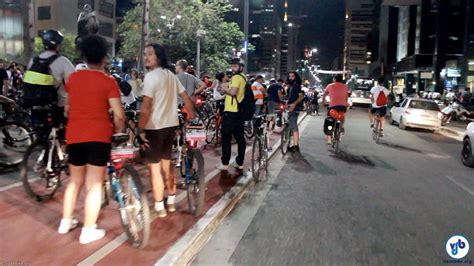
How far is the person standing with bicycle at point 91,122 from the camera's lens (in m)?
4.44

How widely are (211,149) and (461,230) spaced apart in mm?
6673

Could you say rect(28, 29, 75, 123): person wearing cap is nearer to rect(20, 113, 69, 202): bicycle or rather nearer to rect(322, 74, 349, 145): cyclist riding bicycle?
rect(20, 113, 69, 202): bicycle

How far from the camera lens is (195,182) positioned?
6.02 meters

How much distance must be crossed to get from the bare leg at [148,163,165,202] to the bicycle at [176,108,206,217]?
1.46 feet

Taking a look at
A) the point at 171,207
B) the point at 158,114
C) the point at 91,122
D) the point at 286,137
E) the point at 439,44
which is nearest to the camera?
the point at 91,122

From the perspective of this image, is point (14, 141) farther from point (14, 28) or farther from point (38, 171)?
point (14, 28)

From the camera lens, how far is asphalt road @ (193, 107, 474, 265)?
484 cm

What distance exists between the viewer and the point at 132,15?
94.8ft

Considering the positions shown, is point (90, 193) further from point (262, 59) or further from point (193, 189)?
point (262, 59)

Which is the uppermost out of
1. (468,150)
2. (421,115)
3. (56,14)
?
(56,14)

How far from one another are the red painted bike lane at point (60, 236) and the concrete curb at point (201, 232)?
0.10 meters

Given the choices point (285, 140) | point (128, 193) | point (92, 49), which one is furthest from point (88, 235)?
point (285, 140)

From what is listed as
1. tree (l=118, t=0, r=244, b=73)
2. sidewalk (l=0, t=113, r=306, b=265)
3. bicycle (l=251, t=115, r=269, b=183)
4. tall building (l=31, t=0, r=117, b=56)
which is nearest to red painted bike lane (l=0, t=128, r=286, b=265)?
sidewalk (l=0, t=113, r=306, b=265)

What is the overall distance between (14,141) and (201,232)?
5783mm
